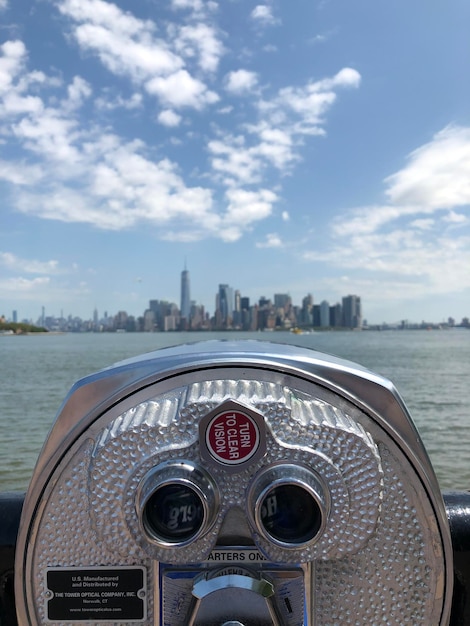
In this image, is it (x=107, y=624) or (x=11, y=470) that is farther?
(x=11, y=470)

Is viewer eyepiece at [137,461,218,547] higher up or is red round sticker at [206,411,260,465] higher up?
red round sticker at [206,411,260,465]

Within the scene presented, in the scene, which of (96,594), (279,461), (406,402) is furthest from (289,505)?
(406,402)

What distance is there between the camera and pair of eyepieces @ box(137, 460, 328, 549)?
90 centimetres

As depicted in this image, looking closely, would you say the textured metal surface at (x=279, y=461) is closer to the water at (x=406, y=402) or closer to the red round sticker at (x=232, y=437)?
the red round sticker at (x=232, y=437)

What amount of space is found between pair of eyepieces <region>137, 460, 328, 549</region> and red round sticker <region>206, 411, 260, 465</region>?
35 millimetres

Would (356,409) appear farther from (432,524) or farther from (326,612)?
(326,612)

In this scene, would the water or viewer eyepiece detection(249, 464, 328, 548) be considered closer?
viewer eyepiece detection(249, 464, 328, 548)

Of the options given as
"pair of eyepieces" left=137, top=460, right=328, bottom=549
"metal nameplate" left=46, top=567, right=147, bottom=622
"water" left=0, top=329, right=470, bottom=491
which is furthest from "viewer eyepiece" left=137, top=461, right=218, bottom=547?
"water" left=0, top=329, right=470, bottom=491

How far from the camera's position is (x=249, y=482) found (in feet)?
3.04

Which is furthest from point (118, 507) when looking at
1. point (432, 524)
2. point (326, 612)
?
point (432, 524)

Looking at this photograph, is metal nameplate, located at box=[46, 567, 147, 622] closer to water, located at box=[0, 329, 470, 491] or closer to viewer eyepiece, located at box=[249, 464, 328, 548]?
viewer eyepiece, located at box=[249, 464, 328, 548]

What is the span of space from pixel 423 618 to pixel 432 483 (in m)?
0.21

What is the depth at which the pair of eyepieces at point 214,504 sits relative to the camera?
898mm

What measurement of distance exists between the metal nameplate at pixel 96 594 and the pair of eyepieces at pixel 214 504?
121 mm
